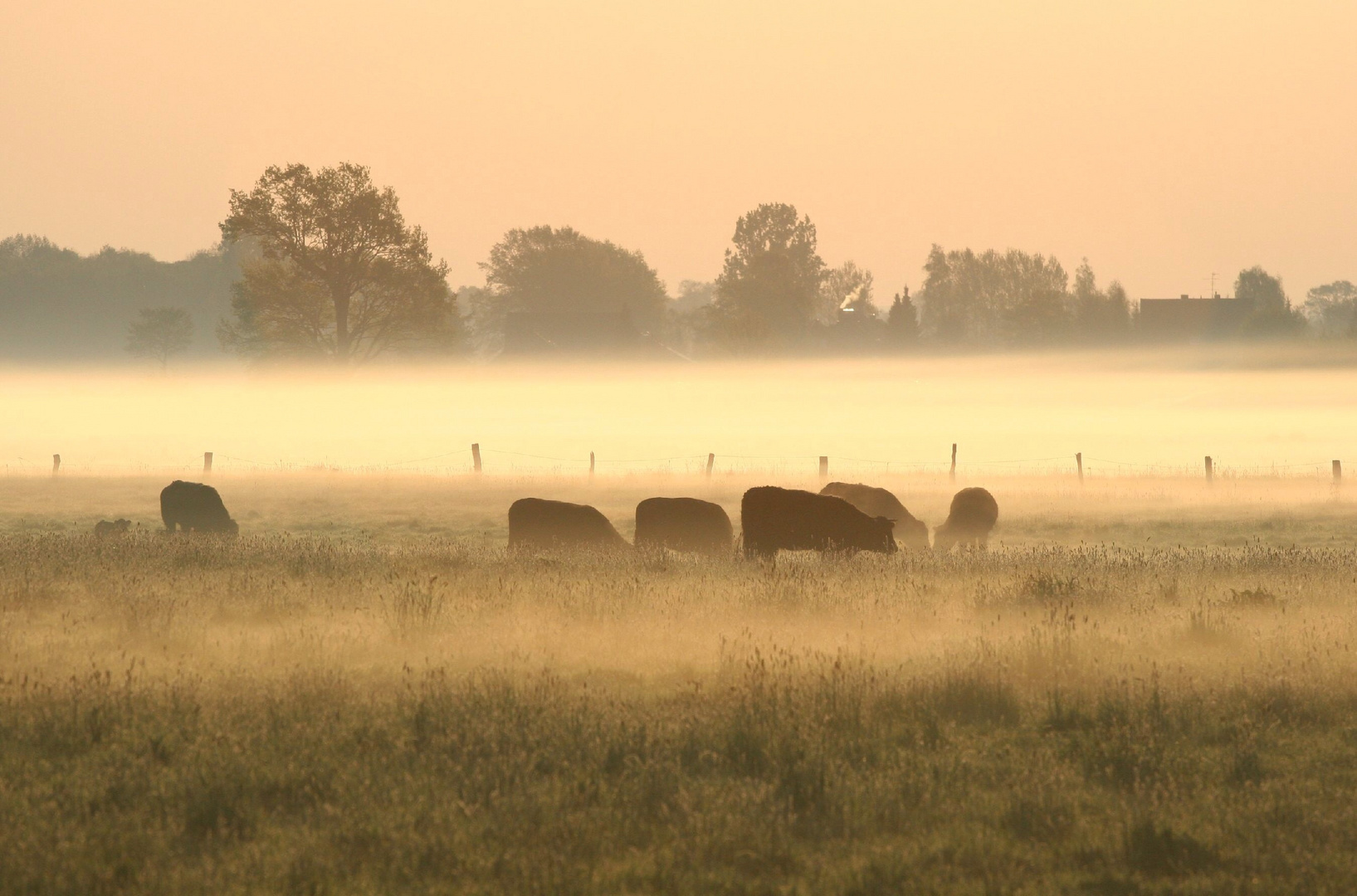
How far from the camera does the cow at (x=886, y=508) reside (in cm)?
2177

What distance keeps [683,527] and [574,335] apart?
254ft

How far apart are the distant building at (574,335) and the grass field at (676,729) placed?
79066 millimetres

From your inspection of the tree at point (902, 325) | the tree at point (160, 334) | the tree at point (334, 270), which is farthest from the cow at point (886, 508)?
the tree at point (160, 334)

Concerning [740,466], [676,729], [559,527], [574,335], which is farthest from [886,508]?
[574,335]

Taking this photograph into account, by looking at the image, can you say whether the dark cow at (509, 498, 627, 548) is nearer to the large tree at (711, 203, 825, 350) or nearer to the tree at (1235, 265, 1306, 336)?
the large tree at (711, 203, 825, 350)

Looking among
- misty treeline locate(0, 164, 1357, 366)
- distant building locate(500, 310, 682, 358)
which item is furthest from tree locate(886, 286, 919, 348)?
distant building locate(500, 310, 682, 358)

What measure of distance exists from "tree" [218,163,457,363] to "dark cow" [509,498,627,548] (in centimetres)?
4429

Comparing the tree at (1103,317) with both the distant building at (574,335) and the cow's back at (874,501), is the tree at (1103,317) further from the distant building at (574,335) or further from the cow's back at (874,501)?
the cow's back at (874,501)

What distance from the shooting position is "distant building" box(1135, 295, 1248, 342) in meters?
105

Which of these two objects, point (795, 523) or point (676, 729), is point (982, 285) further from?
point (676, 729)

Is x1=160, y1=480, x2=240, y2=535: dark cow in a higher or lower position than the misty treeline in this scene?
lower

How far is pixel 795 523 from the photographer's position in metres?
17.7

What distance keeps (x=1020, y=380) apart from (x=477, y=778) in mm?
91245

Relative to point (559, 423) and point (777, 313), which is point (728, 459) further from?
point (777, 313)
